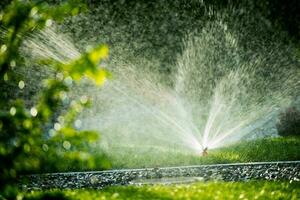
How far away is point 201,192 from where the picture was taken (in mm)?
7332

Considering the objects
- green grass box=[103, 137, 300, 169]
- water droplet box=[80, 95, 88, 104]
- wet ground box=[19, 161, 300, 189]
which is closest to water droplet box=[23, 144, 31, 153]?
water droplet box=[80, 95, 88, 104]

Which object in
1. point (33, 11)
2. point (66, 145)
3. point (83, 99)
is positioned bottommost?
point (66, 145)

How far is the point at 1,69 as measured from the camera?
288 centimetres

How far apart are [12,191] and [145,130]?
2019 cm

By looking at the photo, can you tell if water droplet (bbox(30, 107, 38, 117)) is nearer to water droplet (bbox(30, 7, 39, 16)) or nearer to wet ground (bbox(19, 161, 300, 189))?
water droplet (bbox(30, 7, 39, 16))

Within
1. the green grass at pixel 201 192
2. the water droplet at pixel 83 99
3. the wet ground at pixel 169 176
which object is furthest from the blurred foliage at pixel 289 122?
the water droplet at pixel 83 99

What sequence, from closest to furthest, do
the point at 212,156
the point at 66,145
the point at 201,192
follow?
the point at 66,145, the point at 201,192, the point at 212,156

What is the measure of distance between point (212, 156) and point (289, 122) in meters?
7.29

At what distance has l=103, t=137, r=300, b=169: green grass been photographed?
13.6m

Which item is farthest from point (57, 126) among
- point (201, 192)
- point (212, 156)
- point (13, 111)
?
point (212, 156)

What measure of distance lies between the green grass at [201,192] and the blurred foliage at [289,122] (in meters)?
11.9

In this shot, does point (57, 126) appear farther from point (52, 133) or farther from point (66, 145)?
point (66, 145)

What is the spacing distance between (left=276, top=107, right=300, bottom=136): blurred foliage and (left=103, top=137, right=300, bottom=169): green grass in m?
3.87

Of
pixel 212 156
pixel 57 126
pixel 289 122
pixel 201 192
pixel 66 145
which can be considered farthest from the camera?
pixel 289 122
